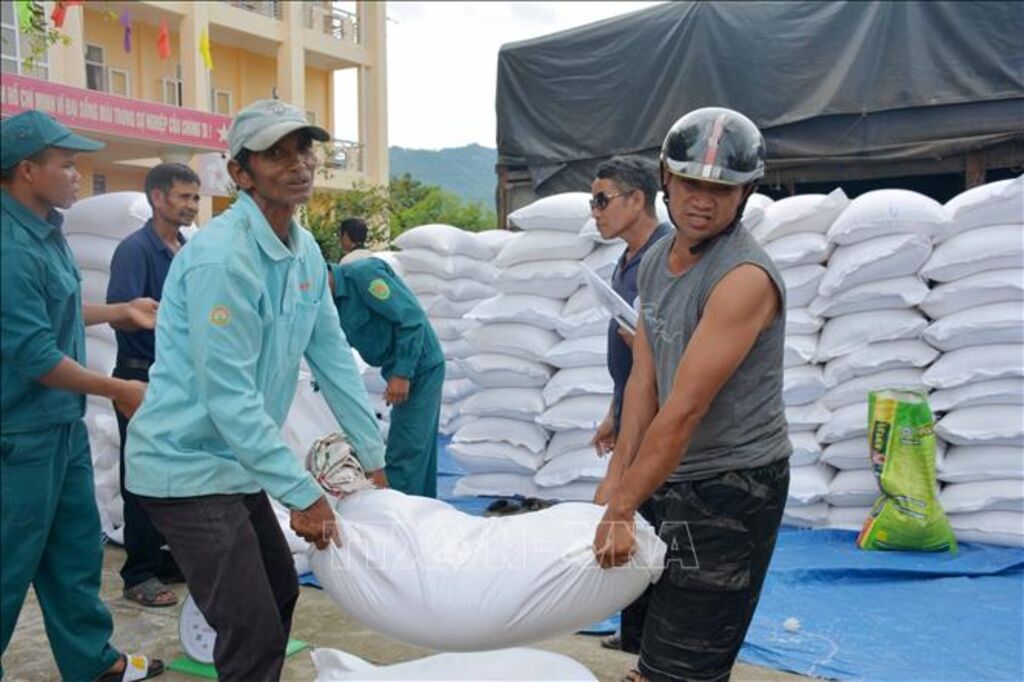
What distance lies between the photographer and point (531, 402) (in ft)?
16.7

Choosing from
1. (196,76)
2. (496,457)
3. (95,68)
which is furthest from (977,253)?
(95,68)

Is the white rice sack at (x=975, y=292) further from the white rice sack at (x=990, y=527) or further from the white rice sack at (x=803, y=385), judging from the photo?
the white rice sack at (x=990, y=527)

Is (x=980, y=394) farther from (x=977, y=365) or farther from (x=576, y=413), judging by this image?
(x=576, y=413)

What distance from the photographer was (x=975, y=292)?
14.1 ft

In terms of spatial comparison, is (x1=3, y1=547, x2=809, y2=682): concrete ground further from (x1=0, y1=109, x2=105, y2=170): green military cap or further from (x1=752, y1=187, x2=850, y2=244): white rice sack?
(x1=752, y1=187, x2=850, y2=244): white rice sack

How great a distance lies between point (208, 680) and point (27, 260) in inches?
57.4

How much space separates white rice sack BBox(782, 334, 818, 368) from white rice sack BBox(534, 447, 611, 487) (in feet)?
3.44

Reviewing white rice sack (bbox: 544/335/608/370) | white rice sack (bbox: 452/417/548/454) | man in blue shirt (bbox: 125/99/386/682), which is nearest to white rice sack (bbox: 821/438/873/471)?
white rice sack (bbox: 544/335/608/370)

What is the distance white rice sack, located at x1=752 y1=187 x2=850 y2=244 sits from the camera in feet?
15.5

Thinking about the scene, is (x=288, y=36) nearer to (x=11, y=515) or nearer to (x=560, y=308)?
(x=560, y=308)

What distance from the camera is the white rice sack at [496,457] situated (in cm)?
508

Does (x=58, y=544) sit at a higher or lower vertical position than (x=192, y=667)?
higher

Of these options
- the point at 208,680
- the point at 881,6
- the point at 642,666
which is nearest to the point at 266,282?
the point at 642,666

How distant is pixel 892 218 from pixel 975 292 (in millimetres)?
503
